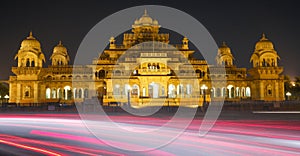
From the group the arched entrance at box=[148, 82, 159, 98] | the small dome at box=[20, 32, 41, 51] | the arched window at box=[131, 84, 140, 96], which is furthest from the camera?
the small dome at box=[20, 32, 41, 51]

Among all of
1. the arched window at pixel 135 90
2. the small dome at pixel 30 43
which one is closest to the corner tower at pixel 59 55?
the small dome at pixel 30 43

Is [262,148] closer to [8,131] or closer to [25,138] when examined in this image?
[25,138]

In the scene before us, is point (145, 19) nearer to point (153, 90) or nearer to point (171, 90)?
point (171, 90)

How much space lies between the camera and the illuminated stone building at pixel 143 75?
53.1 metres

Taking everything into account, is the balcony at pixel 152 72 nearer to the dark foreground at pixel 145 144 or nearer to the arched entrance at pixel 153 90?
the arched entrance at pixel 153 90

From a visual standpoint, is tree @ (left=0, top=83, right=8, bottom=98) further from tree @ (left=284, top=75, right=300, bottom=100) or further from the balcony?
tree @ (left=284, top=75, right=300, bottom=100)

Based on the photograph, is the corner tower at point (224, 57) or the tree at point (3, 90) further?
the tree at point (3, 90)

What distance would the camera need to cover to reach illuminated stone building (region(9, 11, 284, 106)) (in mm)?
53094

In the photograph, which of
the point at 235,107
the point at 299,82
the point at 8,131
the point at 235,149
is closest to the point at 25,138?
the point at 8,131

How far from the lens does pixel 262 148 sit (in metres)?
10.4

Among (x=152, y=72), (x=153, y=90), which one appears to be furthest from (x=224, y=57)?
(x=152, y=72)

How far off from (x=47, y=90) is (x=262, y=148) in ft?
175

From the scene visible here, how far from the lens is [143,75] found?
2020 inches

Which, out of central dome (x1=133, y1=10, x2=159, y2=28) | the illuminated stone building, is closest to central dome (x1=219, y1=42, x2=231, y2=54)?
the illuminated stone building
